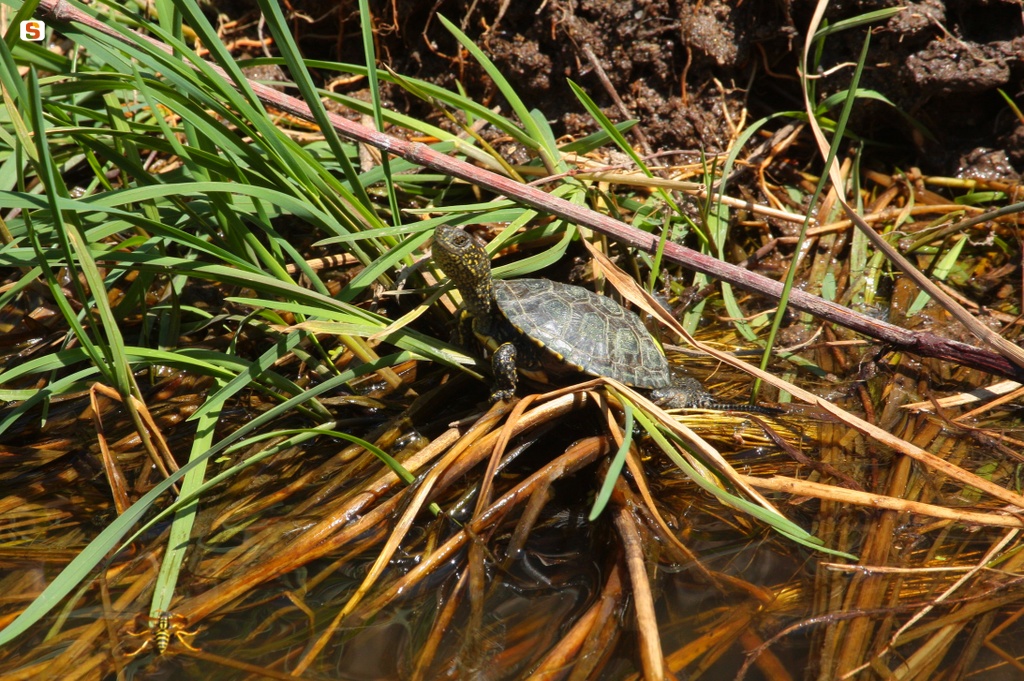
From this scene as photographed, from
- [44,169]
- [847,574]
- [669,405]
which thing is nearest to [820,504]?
[847,574]

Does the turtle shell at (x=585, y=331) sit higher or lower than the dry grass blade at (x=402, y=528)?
higher

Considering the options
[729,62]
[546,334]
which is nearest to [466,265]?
[546,334]

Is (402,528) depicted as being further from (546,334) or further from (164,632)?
(546,334)

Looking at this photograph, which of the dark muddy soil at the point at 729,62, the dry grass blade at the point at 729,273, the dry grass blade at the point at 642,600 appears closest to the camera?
the dry grass blade at the point at 642,600

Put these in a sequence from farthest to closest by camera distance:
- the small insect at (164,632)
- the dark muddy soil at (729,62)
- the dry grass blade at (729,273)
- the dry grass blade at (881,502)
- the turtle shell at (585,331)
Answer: the dark muddy soil at (729,62)
the turtle shell at (585,331)
the dry grass blade at (729,273)
the dry grass blade at (881,502)
the small insect at (164,632)

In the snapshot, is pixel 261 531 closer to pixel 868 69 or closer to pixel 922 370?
pixel 922 370

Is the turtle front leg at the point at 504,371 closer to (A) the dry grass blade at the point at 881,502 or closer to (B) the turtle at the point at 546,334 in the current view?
(B) the turtle at the point at 546,334

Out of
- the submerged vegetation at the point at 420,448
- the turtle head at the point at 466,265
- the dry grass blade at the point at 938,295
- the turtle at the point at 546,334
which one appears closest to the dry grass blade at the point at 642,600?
the submerged vegetation at the point at 420,448

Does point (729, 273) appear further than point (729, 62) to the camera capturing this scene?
No

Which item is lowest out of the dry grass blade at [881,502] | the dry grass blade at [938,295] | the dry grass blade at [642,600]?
the dry grass blade at [881,502]
